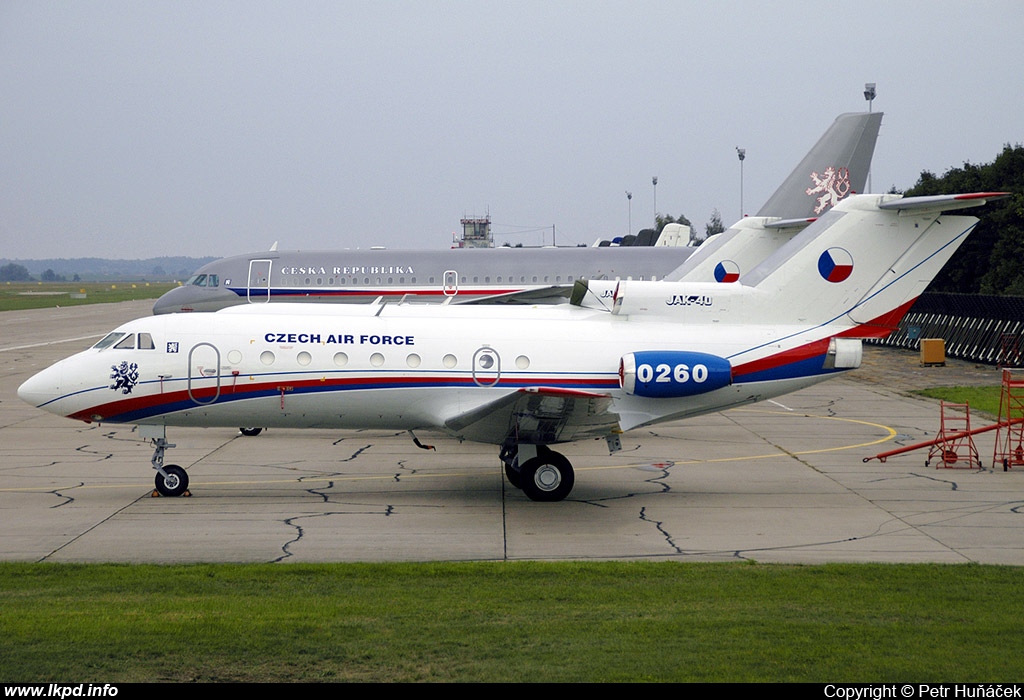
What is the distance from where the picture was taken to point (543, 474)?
56.1 ft

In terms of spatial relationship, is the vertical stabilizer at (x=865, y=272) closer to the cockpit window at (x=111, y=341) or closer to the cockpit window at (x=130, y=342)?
the cockpit window at (x=130, y=342)

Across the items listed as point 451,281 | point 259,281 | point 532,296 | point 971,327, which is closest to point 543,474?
point 532,296

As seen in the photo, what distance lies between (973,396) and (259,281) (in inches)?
989

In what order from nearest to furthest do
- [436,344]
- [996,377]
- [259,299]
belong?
[436,344]
[996,377]
[259,299]

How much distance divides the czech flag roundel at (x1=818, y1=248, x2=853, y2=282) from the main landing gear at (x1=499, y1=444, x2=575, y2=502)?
5.71 meters

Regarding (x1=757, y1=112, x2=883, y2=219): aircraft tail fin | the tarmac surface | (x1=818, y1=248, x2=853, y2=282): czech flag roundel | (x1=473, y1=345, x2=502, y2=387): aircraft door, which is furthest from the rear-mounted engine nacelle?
(x1=757, y1=112, x2=883, y2=219): aircraft tail fin

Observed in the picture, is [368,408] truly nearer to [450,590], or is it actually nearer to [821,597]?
[450,590]

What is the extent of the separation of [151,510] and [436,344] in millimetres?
5281

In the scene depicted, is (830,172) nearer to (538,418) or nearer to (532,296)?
(532,296)

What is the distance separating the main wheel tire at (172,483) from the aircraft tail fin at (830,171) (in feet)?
74.9

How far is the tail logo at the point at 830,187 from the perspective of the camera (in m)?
33.8

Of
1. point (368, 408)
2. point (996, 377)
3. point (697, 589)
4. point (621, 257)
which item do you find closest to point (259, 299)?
point (621, 257)

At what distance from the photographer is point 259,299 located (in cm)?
3891

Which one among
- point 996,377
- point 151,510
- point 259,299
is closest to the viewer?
point 151,510
